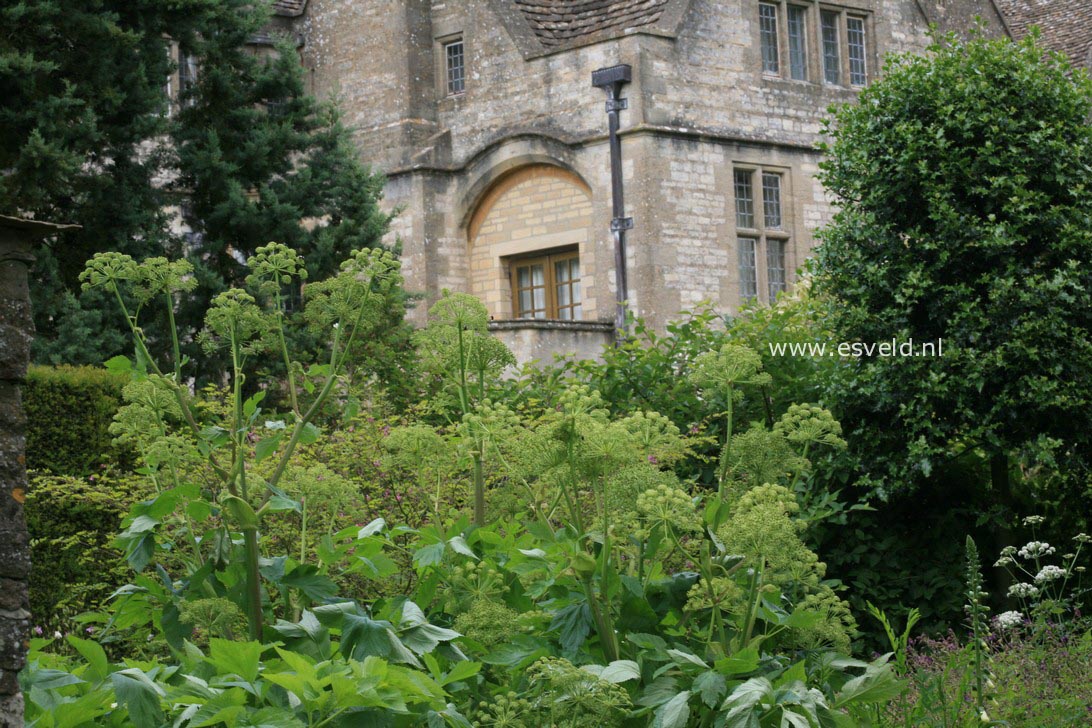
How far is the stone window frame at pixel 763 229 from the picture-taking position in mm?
20812

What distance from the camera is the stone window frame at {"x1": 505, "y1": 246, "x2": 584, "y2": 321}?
21.0 metres

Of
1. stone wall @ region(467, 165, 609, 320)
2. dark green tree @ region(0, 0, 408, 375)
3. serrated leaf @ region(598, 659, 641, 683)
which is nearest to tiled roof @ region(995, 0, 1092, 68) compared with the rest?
stone wall @ region(467, 165, 609, 320)

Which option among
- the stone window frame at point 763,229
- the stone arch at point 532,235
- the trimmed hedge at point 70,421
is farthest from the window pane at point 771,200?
the trimmed hedge at point 70,421

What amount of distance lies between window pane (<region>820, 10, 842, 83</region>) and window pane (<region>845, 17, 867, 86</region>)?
26 cm

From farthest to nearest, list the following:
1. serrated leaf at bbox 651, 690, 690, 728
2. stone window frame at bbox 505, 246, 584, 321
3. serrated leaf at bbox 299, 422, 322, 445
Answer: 1. stone window frame at bbox 505, 246, 584, 321
2. serrated leaf at bbox 299, 422, 322, 445
3. serrated leaf at bbox 651, 690, 690, 728

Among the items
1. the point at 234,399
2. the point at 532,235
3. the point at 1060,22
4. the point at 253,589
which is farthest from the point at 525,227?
the point at 253,589

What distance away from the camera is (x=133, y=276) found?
4809mm

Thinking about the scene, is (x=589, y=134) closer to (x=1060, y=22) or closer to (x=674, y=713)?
(x=1060, y=22)

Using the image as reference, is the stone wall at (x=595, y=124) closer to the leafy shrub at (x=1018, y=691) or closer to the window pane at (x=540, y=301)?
the window pane at (x=540, y=301)

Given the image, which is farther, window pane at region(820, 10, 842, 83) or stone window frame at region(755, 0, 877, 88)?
window pane at region(820, 10, 842, 83)

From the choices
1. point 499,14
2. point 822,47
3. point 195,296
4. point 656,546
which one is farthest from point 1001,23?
point 656,546

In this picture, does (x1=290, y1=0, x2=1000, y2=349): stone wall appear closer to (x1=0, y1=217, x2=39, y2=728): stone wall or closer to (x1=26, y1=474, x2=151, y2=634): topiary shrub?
(x1=26, y1=474, x2=151, y2=634): topiary shrub

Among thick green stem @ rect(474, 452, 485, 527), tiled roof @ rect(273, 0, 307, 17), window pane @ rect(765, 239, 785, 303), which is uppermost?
tiled roof @ rect(273, 0, 307, 17)

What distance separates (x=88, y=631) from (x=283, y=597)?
4853 mm
